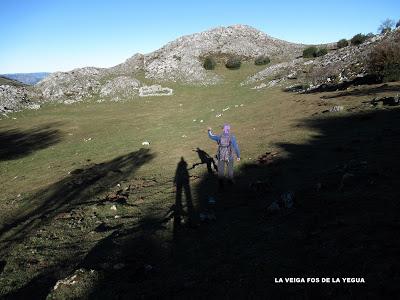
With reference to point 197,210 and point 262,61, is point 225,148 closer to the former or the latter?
point 197,210

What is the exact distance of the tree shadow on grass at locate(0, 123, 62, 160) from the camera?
3225 centimetres

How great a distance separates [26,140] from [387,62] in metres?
38.4

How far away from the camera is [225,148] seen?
13984 mm

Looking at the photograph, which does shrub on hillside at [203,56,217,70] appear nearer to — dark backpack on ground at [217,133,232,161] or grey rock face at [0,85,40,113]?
grey rock face at [0,85,40,113]

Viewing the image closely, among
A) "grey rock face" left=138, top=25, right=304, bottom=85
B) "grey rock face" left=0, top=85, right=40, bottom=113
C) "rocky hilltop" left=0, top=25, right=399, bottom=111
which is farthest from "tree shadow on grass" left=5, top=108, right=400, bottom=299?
"grey rock face" left=138, top=25, right=304, bottom=85

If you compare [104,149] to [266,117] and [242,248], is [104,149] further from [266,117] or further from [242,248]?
[242,248]

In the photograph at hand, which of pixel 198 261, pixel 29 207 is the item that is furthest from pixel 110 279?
pixel 29 207

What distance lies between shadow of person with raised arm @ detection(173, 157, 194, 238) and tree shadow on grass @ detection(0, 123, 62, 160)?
1870 centimetres

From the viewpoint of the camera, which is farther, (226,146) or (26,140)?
(26,140)

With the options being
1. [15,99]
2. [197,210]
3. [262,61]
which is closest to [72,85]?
[15,99]

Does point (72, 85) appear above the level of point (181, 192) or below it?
above

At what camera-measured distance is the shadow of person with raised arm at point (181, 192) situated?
1202 cm

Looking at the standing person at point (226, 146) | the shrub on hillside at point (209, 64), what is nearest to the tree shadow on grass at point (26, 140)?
the standing person at point (226, 146)

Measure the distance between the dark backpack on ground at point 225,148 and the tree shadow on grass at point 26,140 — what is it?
23.7m
